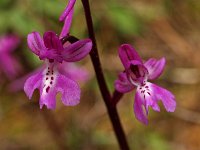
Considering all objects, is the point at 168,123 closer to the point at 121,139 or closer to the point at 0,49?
the point at 0,49

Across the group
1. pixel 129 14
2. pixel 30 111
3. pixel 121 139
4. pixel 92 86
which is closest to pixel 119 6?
pixel 129 14

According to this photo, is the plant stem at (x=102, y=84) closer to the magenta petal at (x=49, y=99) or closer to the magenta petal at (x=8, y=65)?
the magenta petal at (x=49, y=99)

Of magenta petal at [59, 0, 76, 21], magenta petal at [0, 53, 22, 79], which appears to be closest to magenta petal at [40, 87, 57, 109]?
magenta petal at [59, 0, 76, 21]

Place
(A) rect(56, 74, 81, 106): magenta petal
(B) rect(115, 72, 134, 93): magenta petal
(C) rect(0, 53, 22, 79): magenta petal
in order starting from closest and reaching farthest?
(A) rect(56, 74, 81, 106): magenta petal, (B) rect(115, 72, 134, 93): magenta petal, (C) rect(0, 53, 22, 79): magenta petal

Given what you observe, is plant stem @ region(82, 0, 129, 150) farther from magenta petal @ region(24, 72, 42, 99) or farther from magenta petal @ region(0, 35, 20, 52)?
magenta petal @ region(0, 35, 20, 52)

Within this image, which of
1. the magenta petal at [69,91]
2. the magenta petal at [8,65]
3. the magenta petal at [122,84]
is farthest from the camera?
the magenta petal at [8,65]

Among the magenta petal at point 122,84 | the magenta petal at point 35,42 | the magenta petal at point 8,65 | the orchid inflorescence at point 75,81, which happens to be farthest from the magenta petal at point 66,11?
the magenta petal at point 8,65
